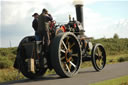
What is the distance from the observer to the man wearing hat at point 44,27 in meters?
9.57

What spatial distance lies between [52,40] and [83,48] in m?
2.34

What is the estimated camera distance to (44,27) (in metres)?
9.67

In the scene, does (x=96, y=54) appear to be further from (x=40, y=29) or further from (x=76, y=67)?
(x=40, y=29)

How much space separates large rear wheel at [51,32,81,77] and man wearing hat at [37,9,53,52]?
0.36 meters

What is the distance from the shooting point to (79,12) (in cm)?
1188

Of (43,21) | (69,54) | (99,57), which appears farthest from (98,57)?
(43,21)

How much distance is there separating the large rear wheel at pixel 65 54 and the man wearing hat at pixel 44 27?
364mm

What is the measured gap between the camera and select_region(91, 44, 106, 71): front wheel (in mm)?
11109

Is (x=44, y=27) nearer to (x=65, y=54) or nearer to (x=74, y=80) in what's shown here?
(x=65, y=54)

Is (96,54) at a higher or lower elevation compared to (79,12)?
lower

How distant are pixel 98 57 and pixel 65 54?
233 cm

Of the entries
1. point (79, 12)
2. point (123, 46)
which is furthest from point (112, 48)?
point (79, 12)

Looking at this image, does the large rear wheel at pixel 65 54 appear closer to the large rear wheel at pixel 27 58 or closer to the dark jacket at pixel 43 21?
the large rear wheel at pixel 27 58

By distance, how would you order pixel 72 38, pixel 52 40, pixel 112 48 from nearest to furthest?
1. pixel 52 40
2. pixel 72 38
3. pixel 112 48
